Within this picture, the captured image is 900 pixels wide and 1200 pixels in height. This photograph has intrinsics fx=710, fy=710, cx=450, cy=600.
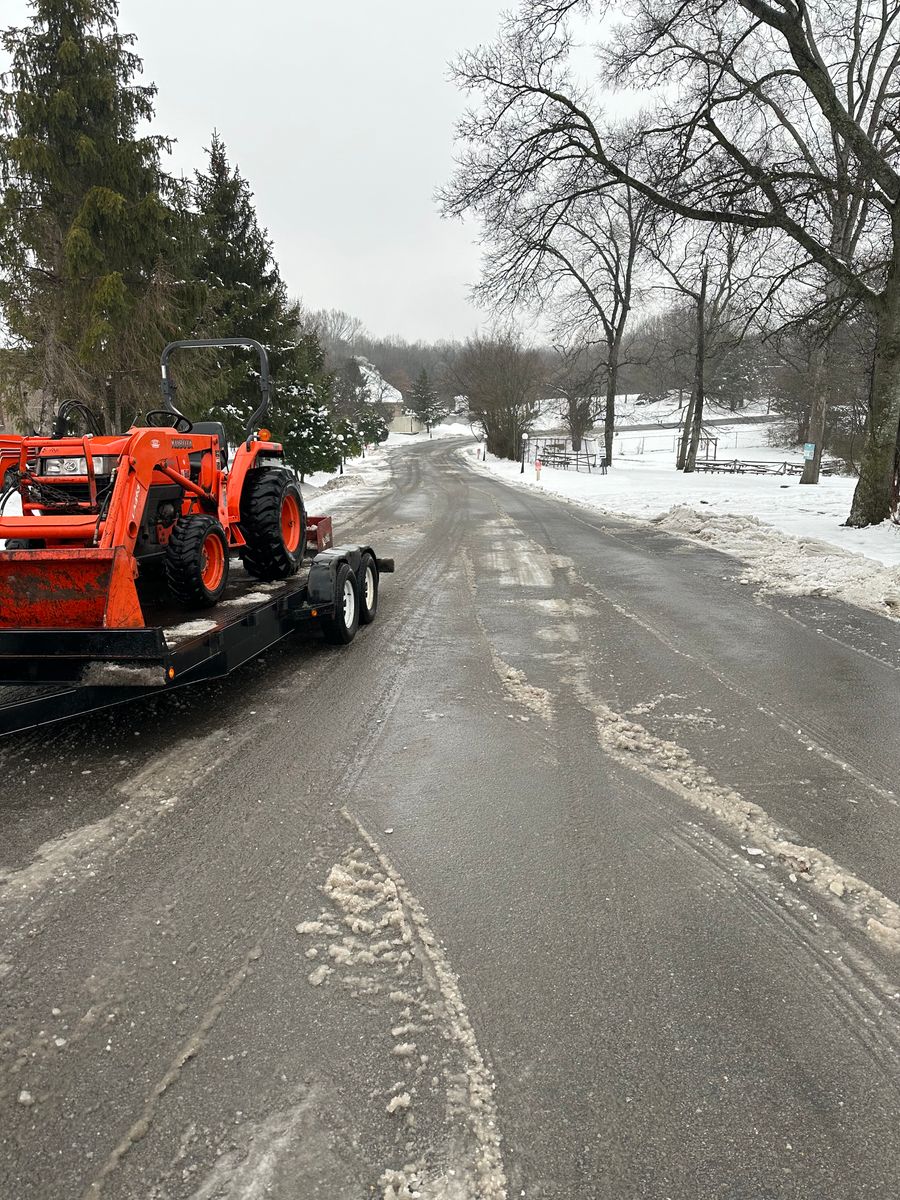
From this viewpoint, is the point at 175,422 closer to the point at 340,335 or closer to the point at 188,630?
the point at 188,630

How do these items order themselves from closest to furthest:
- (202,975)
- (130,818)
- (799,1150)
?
(799,1150)
(202,975)
(130,818)

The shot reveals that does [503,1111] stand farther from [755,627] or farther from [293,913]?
[755,627]

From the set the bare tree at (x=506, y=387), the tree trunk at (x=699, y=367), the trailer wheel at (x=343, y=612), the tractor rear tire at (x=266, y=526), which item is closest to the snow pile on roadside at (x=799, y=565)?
the trailer wheel at (x=343, y=612)

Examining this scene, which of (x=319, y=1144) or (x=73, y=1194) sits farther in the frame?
(x=319, y=1144)

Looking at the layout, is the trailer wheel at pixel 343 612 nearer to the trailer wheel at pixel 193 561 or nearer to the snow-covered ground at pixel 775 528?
the trailer wheel at pixel 193 561

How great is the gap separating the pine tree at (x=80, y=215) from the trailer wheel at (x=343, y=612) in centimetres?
1184

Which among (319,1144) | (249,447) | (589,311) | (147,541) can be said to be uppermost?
(589,311)

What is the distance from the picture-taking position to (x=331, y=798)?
372 centimetres

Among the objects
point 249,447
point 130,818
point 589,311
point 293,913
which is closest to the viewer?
point 293,913

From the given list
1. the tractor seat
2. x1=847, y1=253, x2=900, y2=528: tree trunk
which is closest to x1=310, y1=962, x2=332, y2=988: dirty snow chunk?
the tractor seat

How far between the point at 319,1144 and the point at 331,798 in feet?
6.14

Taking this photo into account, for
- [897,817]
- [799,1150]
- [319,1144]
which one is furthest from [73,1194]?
[897,817]

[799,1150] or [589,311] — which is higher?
[589,311]

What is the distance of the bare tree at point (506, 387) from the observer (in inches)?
2186
